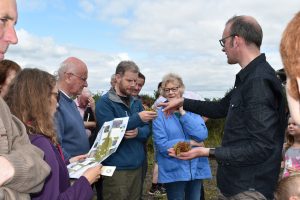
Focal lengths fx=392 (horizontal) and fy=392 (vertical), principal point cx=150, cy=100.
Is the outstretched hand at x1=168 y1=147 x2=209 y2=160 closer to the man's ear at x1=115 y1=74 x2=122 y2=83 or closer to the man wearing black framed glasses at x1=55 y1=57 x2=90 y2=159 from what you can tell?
the man wearing black framed glasses at x1=55 y1=57 x2=90 y2=159

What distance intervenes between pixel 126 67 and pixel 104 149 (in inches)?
63.2

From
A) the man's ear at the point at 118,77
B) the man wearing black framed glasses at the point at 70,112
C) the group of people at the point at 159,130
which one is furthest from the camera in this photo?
the man's ear at the point at 118,77

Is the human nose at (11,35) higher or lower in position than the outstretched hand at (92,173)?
higher

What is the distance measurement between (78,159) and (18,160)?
200 centimetres

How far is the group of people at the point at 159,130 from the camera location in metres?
1.70

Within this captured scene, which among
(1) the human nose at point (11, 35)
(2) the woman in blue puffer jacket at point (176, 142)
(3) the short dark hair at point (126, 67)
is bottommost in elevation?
(2) the woman in blue puffer jacket at point (176, 142)

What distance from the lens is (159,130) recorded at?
512cm

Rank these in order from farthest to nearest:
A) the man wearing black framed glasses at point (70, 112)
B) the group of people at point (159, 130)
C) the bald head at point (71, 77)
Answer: the bald head at point (71, 77) → the man wearing black framed glasses at point (70, 112) → the group of people at point (159, 130)

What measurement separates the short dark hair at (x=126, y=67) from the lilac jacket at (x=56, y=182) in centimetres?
252

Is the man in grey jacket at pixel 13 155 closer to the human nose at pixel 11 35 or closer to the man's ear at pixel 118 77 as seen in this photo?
the human nose at pixel 11 35

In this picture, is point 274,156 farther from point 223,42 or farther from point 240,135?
point 223,42

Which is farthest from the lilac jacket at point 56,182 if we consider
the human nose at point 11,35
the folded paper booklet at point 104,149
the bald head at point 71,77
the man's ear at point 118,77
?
the man's ear at point 118,77

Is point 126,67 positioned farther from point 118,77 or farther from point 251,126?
point 251,126

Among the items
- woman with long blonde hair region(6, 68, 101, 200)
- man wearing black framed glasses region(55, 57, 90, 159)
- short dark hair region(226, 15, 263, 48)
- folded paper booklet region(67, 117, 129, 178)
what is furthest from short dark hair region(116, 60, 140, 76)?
woman with long blonde hair region(6, 68, 101, 200)
